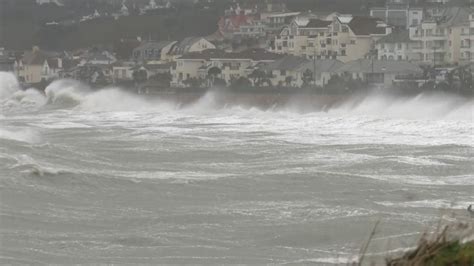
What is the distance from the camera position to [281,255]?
10.8 metres

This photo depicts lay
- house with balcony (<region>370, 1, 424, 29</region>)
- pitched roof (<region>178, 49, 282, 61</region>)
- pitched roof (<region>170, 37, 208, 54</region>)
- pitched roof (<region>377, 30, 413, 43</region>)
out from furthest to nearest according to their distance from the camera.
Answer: pitched roof (<region>170, 37, 208, 54</region>), house with balcony (<region>370, 1, 424, 29</region>), pitched roof (<region>178, 49, 282, 61</region>), pitched roof (<region>377, 30, 413, 43</region>)

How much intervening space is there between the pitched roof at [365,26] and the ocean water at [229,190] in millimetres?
18966

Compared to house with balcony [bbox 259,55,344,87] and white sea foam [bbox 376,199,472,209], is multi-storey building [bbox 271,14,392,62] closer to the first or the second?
house with balcony [bbox 259,55,344,87]

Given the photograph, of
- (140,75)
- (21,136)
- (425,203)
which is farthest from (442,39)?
(425,203)

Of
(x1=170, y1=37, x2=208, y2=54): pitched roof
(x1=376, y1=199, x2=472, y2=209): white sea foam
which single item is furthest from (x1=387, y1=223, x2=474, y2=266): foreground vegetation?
(x1=170, y1=37, x2=208, y2=54): pitched roof

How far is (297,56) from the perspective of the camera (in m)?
47.7

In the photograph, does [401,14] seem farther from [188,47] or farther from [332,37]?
[188,47]

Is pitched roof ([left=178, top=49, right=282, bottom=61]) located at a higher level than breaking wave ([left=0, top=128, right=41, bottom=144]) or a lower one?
higher

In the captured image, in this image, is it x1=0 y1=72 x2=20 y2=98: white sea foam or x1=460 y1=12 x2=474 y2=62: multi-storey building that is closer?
x1=460 y1=12 x2=474 y2=62: multi-storey building

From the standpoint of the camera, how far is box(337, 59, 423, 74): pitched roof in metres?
40.5

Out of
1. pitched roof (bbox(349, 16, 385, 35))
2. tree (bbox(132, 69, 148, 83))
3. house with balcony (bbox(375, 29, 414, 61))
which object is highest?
pitched roof (bbox(349, 16, 385, 35))

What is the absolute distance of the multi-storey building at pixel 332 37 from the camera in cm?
4766

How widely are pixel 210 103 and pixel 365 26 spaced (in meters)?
10.8

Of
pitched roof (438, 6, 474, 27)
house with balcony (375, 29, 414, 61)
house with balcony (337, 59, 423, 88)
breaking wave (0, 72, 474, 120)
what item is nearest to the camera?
breaking wave (0, 72, 474, 120)
